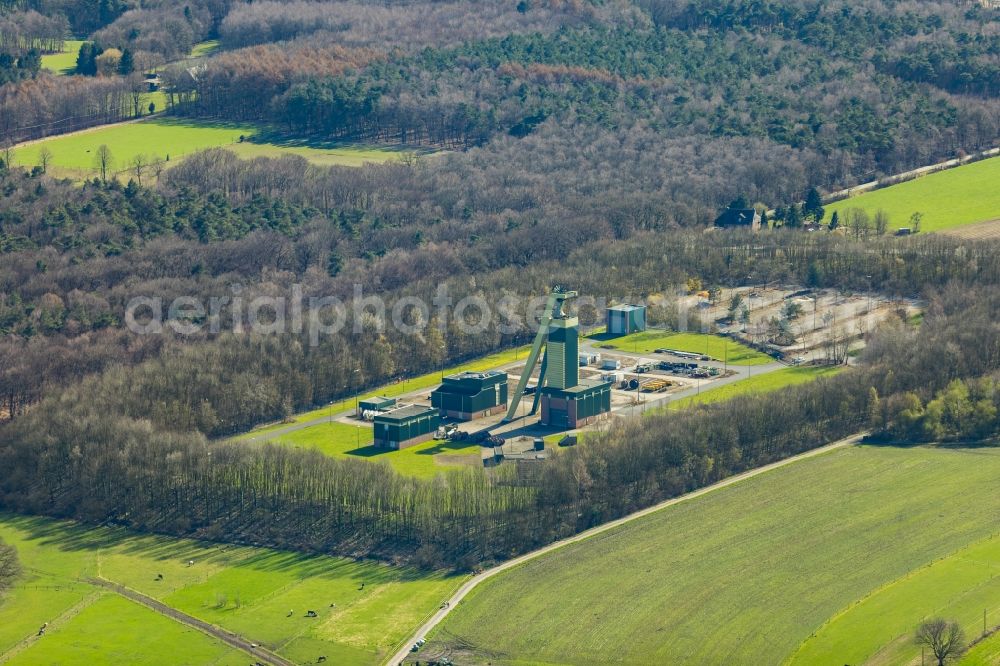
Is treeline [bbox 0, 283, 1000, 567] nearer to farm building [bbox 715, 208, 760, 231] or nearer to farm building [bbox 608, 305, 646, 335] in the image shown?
farm building [bbox 608, 305, 646, 335]

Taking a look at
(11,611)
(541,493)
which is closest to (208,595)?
(11,611)

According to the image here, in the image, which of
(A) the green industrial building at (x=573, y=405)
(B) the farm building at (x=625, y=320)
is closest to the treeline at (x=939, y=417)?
(A) the green industrial building at (x=573, y=405)

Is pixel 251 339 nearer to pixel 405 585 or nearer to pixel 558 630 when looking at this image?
pixel 405 585

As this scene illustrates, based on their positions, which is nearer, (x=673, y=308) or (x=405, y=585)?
(x=405, y=585)

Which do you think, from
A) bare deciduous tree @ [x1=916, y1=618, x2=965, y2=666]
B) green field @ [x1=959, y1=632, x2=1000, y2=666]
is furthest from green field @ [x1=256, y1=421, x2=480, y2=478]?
green field @ [x1=959, y1=632, x2=1000, y2=666]

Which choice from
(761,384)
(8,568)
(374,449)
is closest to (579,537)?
(374,449)
